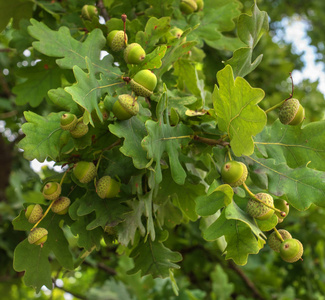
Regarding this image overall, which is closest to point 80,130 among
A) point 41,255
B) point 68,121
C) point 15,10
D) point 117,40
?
point 68,121

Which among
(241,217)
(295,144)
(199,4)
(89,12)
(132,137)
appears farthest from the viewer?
(199,4)

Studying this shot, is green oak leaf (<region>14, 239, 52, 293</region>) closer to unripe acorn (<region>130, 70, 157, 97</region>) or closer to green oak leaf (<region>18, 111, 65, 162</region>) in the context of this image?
green oak leaf (<region>18, 111, 65, 162</region>)

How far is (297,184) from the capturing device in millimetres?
1148

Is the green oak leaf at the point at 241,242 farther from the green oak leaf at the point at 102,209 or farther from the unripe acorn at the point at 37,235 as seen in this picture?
the unripe acorn at the point at 37,235

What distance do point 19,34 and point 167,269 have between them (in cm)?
119

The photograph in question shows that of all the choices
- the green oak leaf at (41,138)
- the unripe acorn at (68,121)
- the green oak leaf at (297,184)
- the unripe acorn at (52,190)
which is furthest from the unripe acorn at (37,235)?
the green oak leaf at (297,184)

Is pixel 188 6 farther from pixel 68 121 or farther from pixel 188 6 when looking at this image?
pixel 68 121

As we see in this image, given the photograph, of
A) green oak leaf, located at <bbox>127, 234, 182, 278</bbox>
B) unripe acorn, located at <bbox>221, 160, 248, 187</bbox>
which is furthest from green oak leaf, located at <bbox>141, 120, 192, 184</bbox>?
green oak leaf, located at <bbox>127, 234, 182, 278</bbox>

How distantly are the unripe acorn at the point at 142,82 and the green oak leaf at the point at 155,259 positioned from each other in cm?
54

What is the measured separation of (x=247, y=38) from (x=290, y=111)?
25cm

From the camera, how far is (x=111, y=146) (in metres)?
1.23

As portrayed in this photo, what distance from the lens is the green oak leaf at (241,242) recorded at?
110 cm

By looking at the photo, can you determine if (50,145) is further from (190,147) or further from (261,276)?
(261,276)

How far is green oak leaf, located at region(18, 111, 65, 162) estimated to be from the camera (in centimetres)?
116
